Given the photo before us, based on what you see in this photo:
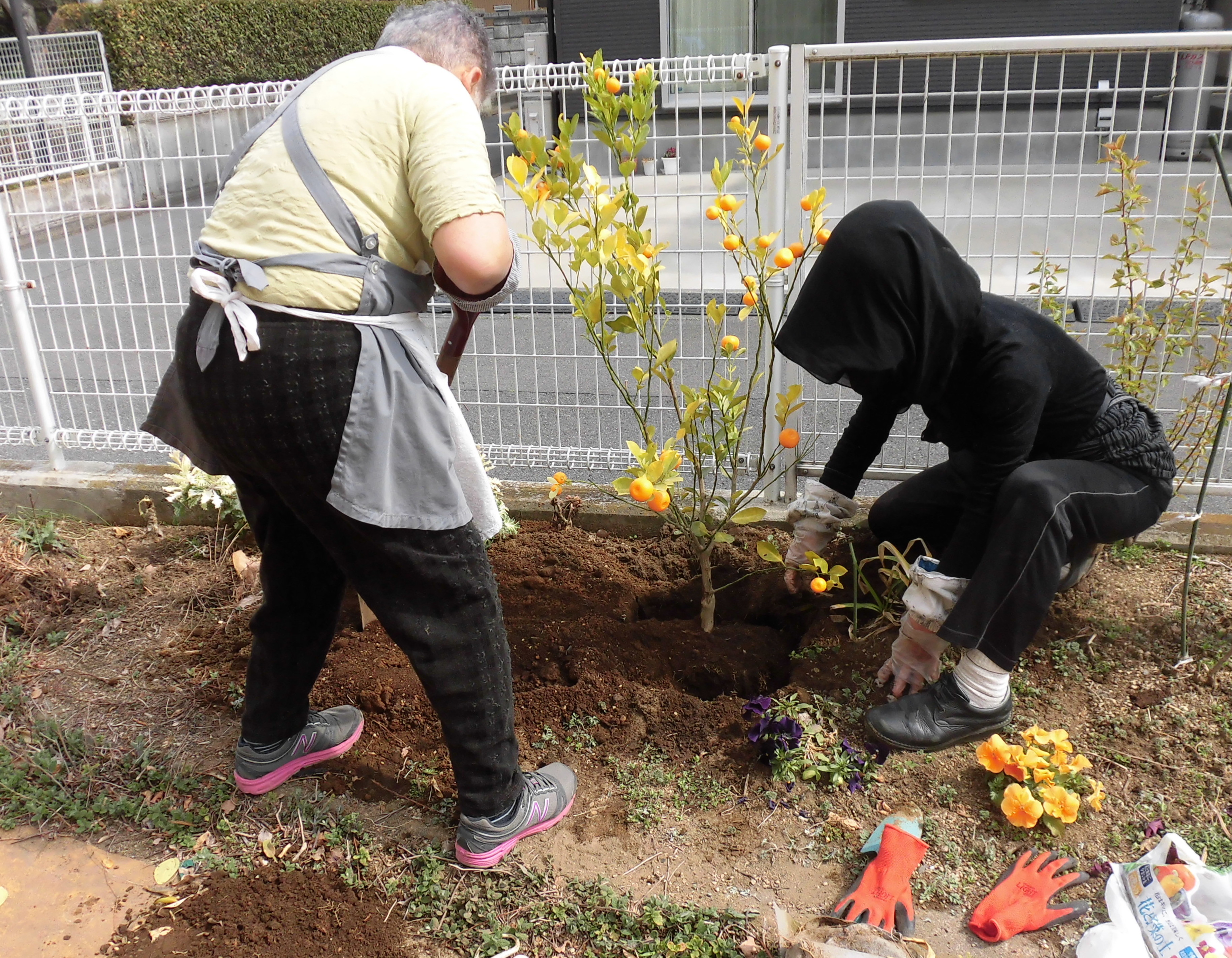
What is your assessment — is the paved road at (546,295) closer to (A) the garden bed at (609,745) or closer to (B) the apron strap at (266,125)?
(A) the garden bed at (609,745)

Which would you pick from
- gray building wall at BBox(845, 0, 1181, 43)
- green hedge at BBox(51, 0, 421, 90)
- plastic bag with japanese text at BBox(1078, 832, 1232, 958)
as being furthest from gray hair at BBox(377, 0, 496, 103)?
green hedge at BBox(51, 0, 421, 90)

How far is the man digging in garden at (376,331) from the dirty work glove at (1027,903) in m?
1.02

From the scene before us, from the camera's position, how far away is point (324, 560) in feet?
6.96

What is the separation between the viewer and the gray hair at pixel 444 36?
1.84 meters

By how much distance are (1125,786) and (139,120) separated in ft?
11.4

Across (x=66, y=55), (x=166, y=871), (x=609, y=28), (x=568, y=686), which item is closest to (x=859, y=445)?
(x=568, y=686)

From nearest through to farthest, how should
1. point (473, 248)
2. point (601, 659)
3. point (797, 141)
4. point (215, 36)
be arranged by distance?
point (473, 248) → point (601, 659) → point (797, 141) → point (215, 36)

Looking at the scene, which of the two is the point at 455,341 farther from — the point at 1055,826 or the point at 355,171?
the point at 1055,826

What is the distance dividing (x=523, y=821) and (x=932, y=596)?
3.52 feet

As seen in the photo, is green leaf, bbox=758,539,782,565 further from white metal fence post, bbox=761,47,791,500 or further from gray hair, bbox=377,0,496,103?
gray hair, bbox=377,0,496,103

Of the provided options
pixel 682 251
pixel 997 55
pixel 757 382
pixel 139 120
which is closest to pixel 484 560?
pixel 682 251

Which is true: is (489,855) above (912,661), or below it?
below

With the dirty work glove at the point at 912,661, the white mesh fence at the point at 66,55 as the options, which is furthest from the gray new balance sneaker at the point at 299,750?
the white mesh fence at the point at 66,55

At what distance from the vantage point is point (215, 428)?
1775 millimetres
